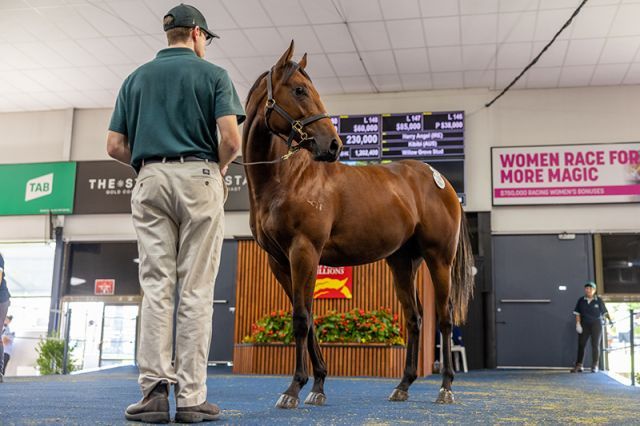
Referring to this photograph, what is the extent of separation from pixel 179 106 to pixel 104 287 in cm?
1142

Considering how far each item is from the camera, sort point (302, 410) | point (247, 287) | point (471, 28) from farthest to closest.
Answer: point (471, 28) < point (247, 287) < point (302, 410)

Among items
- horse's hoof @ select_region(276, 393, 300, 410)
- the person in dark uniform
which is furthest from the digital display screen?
horse's hoof @ select_region(276, 393, 300, 410)

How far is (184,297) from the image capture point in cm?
245

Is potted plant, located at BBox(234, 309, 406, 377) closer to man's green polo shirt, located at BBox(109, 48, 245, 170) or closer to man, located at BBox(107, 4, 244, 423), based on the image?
man, located at BBox(107, 4, 244, 423)

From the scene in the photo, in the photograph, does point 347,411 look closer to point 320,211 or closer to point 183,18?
point 320,211

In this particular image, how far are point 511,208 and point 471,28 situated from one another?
3659mm

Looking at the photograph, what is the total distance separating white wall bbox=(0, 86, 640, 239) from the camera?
1177cm

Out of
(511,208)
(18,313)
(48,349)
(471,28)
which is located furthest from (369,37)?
(18,313)

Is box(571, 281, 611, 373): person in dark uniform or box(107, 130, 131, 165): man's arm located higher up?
box(107, 130, 131, 165): man's arm

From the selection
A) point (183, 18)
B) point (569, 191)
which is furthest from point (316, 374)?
point (569, 191)

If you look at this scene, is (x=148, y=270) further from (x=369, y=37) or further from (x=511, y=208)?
(x=511, y=208)

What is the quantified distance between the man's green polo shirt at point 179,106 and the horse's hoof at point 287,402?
1277mm

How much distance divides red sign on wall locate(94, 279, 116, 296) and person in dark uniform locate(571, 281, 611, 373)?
8.82 meters

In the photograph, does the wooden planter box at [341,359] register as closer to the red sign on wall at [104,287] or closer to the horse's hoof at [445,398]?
the horse's hoof at [445,398]
